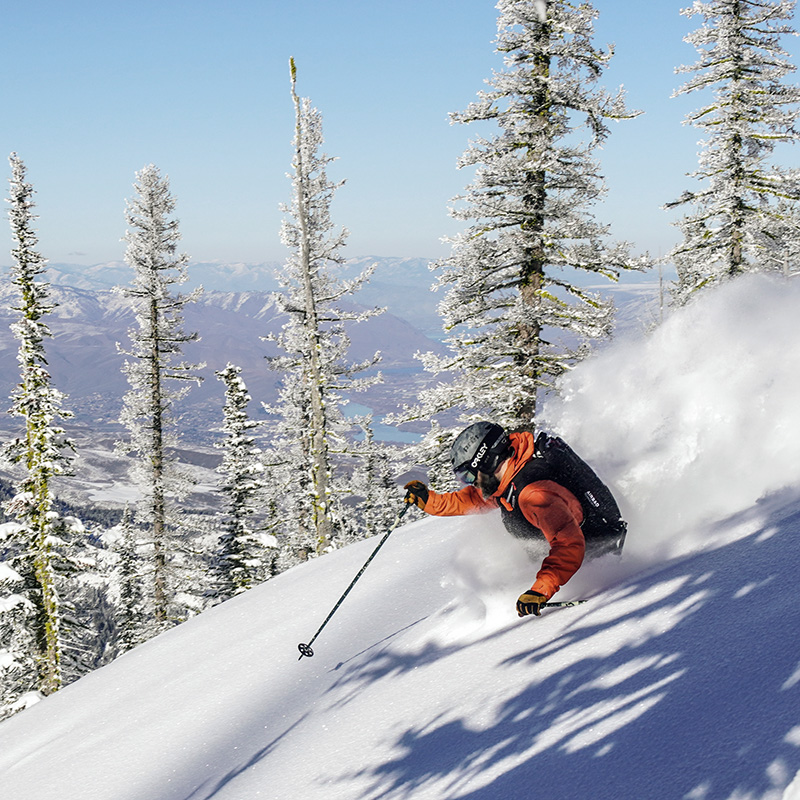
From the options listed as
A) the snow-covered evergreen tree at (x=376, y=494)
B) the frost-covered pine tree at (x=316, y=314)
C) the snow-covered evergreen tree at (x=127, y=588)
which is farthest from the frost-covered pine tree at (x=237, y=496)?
the snow-covered evergreen tree at (x=376, y=494)

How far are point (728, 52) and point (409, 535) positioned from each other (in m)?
17.8

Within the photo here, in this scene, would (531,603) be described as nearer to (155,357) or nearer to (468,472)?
(468,472)

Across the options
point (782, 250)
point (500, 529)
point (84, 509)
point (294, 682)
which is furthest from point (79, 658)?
point (84, 509)

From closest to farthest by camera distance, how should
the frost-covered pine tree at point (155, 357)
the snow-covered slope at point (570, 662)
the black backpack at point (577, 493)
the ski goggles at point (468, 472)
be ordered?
the snow-covered slope at point (570, 662)
the black backpack at point (577, 493)
the ski goggles at point (468, 472)
the frost-covered pine tree at point (155, 357)

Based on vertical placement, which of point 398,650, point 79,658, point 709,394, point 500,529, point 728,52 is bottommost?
point 79,658

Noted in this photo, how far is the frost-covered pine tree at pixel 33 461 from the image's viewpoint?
688 inches

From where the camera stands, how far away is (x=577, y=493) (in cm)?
432

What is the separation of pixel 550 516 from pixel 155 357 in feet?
63.5

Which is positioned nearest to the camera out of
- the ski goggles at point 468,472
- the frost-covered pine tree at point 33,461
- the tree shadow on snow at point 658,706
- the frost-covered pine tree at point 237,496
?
the tree shadow on snow at point 658,706

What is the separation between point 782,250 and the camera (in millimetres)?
20109

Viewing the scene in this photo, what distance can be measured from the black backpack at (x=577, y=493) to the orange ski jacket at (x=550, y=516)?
0.06 meters

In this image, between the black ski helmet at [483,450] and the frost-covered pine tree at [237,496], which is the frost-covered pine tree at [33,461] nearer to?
the frost-covered pine tree at [237,496]

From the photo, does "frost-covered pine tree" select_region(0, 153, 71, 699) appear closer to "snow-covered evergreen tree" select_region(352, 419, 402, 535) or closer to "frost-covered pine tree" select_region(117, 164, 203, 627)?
"frost-covered pine tree" select_region(117, 164, 203, 627)

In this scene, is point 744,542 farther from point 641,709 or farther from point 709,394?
point 641,709
